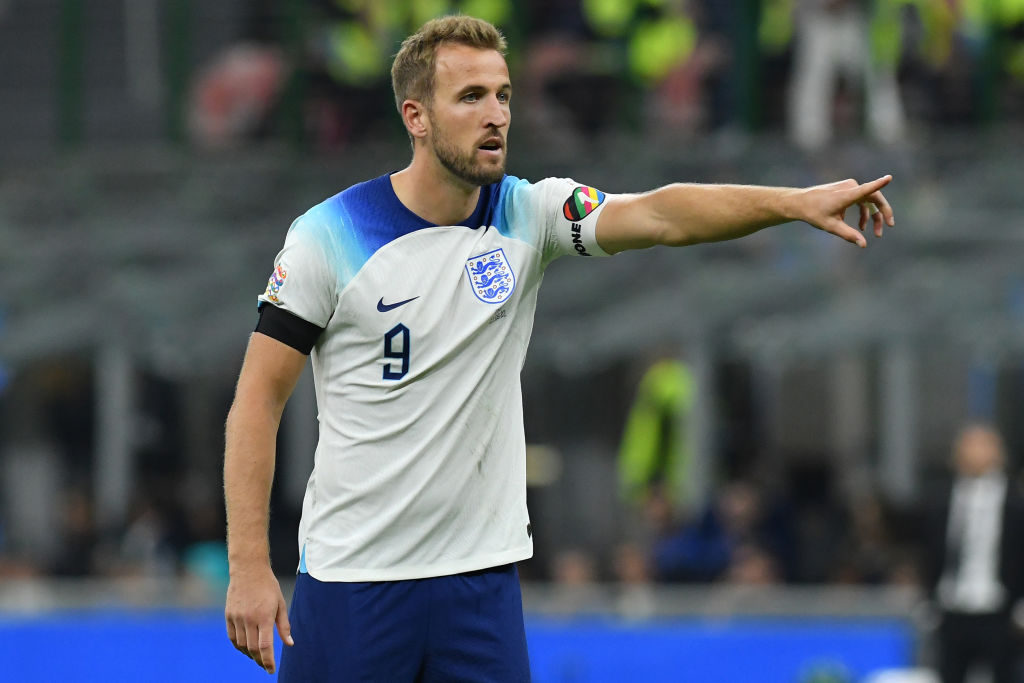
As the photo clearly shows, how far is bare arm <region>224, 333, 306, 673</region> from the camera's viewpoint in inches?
145

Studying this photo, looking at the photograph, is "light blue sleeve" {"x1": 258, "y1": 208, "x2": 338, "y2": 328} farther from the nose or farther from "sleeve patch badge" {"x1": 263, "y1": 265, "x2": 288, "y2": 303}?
the nose

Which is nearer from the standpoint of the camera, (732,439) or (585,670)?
(585,670)

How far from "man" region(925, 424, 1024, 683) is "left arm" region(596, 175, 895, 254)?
572 cm

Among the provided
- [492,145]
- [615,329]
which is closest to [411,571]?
[492,145]

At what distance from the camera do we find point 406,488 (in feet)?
12.5

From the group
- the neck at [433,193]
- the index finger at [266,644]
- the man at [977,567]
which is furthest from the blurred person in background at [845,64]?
the index finger at [266,644]

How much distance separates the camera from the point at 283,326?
12.3 feet

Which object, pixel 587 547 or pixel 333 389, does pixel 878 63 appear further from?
pixel 333 389

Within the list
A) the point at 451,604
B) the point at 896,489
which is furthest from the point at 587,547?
the point at 451,604

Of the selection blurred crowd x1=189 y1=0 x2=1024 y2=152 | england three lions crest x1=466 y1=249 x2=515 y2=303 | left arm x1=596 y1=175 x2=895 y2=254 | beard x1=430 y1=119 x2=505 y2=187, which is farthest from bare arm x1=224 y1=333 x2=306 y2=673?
blurred crowd x1=189 y1=0 x2=1024 y2=152

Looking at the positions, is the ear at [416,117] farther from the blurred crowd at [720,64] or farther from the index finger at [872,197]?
the blurred crowd at [720,64]

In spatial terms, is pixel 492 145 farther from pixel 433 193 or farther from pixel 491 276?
pixel 491 276

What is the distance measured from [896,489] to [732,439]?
1.07 meters

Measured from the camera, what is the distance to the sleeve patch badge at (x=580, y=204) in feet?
12.8
